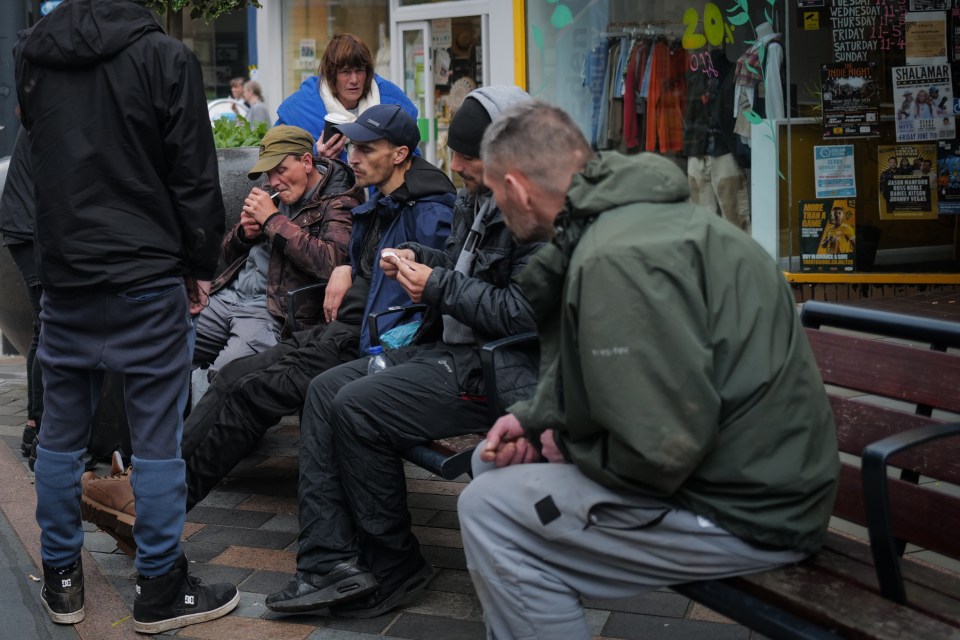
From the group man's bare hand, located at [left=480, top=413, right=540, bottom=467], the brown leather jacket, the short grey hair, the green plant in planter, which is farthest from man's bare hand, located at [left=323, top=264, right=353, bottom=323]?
the green plant in planter

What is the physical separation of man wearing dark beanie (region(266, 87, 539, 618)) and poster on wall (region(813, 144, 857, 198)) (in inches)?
212

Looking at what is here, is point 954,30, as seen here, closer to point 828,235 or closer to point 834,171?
point 834,171

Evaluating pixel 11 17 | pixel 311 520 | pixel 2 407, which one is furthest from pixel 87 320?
pixel 11 17

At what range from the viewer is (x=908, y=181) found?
28.6 ft

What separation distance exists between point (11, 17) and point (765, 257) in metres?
7.42

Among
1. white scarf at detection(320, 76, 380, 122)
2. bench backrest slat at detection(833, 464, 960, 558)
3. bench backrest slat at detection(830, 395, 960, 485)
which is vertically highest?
white scarf at detection(320, 76, 380, 122)

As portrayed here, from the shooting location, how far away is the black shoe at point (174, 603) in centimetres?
385

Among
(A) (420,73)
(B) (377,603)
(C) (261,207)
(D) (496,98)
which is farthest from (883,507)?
(A) (420,73)

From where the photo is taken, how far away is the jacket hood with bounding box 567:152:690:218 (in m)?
2.63

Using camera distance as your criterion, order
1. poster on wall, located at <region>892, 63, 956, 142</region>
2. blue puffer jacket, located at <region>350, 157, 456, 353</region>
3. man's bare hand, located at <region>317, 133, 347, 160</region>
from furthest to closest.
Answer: poster on wall, located at <region>892, 63, 956, 142</region> < man's bare hand, located at <region>317, 133, 347, 160</region> < blue puffer jacket, located at <region>350, 157, 456, 353</region>

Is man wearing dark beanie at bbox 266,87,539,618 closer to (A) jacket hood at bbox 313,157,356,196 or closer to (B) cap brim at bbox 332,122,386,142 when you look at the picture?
(B) cap brim at bbox 332,122,386,142

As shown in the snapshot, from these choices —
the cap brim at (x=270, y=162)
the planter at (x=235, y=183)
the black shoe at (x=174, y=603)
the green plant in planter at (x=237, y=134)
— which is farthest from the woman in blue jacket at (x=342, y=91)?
the black shoe at (x=174, y=603)

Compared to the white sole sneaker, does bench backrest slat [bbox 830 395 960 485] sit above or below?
above

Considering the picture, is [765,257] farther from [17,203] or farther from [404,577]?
[17,203]
